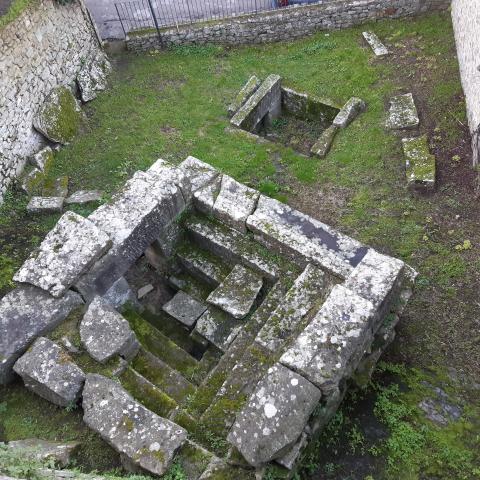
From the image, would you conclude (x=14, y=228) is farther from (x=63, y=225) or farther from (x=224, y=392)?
(x=224, y=392)

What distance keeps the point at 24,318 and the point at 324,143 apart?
22.6 feet

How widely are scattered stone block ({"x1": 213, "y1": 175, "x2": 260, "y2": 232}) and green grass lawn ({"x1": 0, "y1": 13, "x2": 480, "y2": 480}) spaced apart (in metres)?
2.39

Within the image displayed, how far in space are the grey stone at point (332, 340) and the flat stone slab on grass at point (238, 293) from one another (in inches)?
53.2

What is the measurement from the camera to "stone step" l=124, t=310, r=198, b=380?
589 cm

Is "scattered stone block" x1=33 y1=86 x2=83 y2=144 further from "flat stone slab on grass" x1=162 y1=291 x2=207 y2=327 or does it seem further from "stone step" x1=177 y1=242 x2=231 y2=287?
"flat stone slab on grass" x1=162 y1=291 x2=207 y2=327

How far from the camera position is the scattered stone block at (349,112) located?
9875 mm

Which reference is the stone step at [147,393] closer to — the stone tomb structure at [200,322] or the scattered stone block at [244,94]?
the stone tomb structure at [200,322]

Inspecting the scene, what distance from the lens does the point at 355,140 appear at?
9.59 meters

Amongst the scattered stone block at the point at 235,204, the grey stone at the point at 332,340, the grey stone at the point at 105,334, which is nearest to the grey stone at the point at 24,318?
the grey stone at the point at 105,334

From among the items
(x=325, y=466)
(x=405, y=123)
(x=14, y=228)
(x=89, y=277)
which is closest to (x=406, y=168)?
(x=405, y=123)

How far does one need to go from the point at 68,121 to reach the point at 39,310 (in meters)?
6.27

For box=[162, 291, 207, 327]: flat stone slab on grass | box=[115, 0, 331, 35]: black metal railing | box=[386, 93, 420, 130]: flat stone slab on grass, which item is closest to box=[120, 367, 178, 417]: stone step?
box=[162, 291, 207, 327]: flat stone slab on grass

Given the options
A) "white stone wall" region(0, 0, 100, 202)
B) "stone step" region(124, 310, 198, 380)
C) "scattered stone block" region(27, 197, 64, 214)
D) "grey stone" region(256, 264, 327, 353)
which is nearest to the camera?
"grey stone" region(256, 264, 327, 353)

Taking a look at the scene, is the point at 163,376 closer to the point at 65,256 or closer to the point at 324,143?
the point at 65,256
